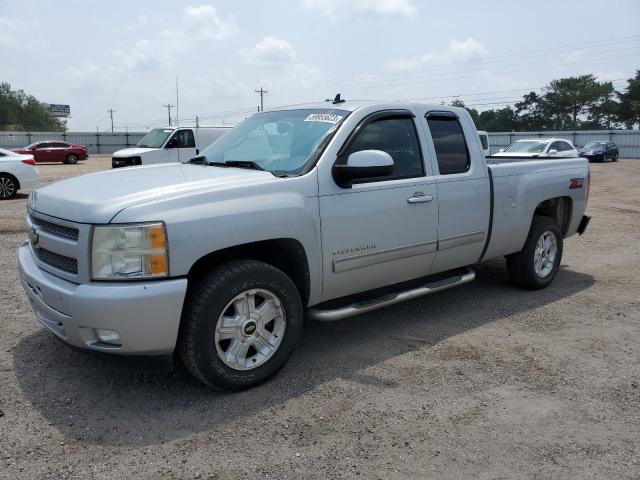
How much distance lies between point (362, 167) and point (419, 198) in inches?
31.3

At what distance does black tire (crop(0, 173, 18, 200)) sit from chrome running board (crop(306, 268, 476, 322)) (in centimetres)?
1262

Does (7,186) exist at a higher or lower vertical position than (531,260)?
higher

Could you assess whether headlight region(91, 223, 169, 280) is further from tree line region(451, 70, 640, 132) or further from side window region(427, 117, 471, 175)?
tree line region(451, 70, 640, 132)

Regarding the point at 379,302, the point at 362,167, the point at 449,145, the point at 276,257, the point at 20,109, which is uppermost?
the point at 20,109

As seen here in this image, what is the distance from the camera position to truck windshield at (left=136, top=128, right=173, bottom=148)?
18.6 metres

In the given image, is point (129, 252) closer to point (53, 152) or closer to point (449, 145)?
point (449, 145)

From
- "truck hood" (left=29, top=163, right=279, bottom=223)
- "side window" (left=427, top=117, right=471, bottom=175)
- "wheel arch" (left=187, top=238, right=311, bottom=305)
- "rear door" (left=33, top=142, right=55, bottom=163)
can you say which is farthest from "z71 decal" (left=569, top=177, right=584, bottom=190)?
"rear door" (left=33, top=142, right=55, bottom=163)

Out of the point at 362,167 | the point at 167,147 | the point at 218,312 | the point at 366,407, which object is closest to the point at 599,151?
the point at 167,147

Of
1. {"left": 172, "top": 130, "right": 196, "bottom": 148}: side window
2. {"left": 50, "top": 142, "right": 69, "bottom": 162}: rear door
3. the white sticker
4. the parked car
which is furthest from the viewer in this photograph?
the parked car

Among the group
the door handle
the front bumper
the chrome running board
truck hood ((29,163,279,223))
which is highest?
truck hood ((29,163,279,223))

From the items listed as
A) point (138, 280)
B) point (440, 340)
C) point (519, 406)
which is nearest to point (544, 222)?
point (440, 340)

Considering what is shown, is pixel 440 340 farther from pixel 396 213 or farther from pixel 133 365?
pixel 133 365

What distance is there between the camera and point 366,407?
345 centimetres

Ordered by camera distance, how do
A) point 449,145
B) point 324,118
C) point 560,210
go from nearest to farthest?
point 324,118, point 449,145, point 560,210
